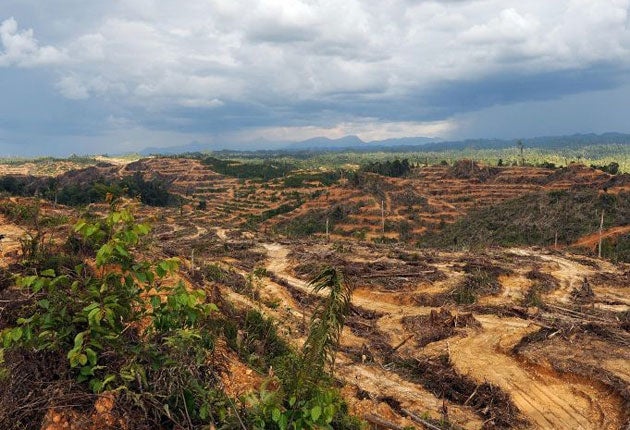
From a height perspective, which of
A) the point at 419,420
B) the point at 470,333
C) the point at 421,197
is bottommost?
the point at 421,197

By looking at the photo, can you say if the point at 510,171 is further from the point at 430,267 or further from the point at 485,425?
the point at 485,425

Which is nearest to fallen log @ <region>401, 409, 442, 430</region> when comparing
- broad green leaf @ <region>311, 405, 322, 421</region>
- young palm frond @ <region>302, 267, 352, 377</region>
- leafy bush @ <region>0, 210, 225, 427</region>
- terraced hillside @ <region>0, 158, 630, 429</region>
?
terraced hillside @ <region>0, 158, 630, 429</region>

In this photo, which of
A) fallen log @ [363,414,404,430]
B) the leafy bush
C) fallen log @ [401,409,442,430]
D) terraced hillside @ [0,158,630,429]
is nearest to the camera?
the leafy bush

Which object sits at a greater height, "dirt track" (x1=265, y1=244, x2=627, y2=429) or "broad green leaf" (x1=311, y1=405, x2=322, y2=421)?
"broad green leaf" (x1=311, y1=405, x2=322, y2=421)

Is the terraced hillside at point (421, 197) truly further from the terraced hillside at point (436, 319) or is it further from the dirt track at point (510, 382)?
the dirt track at point (510, 382)

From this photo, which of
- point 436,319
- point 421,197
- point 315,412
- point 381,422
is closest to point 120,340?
point 315,412

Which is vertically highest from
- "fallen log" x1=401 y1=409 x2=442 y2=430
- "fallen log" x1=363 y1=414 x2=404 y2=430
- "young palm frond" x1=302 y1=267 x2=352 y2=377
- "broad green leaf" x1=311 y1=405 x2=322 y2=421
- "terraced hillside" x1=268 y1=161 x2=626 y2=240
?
"young palm frond" x1=302 y1=267 x2=352 y2=377

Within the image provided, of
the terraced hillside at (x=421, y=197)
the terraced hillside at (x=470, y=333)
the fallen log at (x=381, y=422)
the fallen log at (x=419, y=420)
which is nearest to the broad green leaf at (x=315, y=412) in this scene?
the terraced hillside at (x=470, y=333)

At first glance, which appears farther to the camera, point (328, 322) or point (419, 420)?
point (419, 420)

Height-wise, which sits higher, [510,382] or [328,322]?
[328,322]

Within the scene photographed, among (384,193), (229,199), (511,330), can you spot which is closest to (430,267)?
(511,330)

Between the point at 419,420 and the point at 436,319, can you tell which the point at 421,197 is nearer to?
the point at 436,319

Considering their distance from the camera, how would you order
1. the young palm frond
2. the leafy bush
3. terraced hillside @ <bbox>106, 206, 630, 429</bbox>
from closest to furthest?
the leafy bush, the young palm frond, terraced hillside @ <bbox>106, 206, 630, 429</bbox>

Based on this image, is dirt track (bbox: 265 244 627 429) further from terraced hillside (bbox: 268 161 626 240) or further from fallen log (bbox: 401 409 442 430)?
terraced hillside (bbox: 268 161 626 240)
